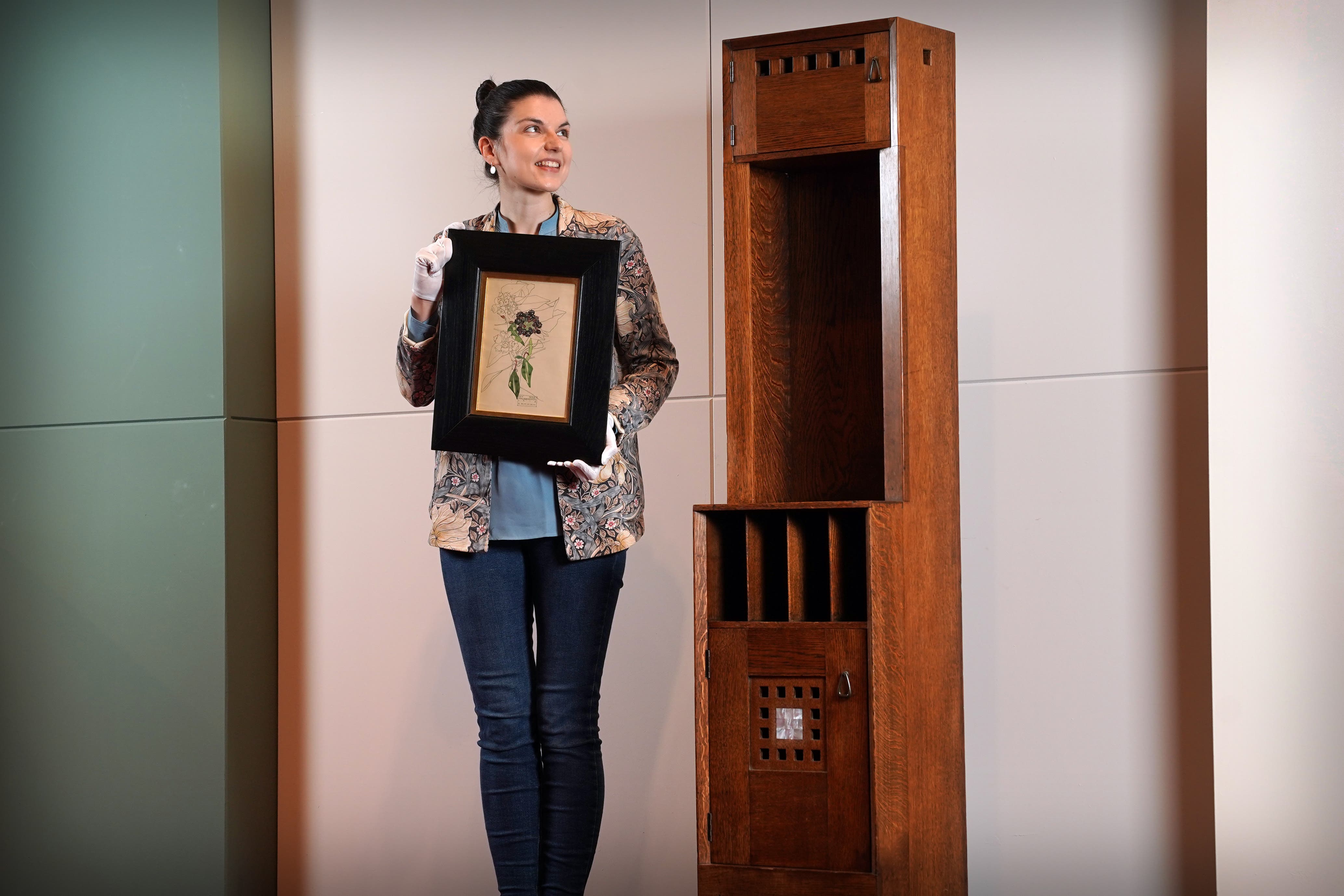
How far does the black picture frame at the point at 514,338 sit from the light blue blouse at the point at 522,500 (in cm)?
3

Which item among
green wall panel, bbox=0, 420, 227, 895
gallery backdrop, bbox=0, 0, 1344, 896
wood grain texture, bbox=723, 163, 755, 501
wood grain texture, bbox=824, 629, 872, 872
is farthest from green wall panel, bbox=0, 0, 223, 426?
wood grain texture, bbox=824, 629, 872, 872

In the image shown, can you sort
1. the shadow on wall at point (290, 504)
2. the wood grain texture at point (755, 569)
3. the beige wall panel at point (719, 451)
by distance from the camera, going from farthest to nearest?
the shadow on wall at point (290, 504) → the beige wall panel at point (719, 451) → the wood grain texture at point (755, 569)

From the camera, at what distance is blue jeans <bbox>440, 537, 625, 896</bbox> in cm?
210

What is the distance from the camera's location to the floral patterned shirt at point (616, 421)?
210cm

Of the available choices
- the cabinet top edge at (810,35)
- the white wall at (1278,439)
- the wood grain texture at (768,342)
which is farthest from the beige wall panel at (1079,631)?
the cabinet top edge at (810,35)

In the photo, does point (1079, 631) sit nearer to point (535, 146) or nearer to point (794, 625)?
point (794, 625)

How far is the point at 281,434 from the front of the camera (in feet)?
11.3

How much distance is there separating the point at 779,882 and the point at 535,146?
131 centimetres

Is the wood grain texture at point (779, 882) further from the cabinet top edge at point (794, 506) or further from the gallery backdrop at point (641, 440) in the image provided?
the gallery backdrop at point (641, 440)

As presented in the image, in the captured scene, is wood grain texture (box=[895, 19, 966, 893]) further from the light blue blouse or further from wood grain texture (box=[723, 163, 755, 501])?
the light blue blouse

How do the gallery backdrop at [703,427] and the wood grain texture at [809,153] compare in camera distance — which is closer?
the wood grain texture at [809,153]

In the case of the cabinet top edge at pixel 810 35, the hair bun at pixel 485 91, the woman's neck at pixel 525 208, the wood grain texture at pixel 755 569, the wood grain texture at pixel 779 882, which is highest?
the cabinet top edge at pixel 810 35

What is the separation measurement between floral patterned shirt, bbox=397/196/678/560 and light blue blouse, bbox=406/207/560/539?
0.01 m

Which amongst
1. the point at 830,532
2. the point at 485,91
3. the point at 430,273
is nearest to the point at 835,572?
the point at 830,532
